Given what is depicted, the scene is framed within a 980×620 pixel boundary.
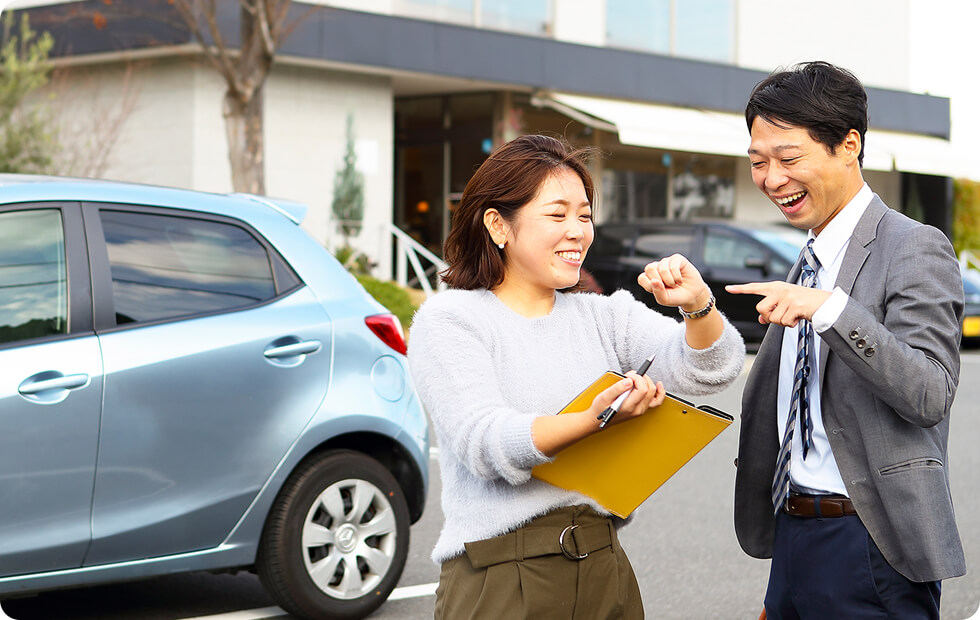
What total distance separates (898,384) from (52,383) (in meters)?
2.75

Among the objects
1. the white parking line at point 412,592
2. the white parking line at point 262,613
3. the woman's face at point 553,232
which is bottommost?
the white parking line at point 412,592

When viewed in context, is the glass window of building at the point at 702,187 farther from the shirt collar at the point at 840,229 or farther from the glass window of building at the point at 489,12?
the shirt collar at the point at 840,229

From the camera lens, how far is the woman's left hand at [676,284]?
7.57 feet

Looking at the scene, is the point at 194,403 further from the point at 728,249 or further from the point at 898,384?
the point at 728,249

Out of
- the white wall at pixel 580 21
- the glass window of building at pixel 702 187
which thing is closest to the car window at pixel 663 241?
the white wall at pixel 580 21

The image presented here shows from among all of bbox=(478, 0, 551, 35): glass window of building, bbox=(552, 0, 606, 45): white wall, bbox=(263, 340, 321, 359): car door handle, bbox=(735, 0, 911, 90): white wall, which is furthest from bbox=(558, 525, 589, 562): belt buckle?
bbox=(735, 0, 911, 90): white wall

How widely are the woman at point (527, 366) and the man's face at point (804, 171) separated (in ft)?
0.90

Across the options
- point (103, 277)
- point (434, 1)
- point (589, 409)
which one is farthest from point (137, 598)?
point (434, 1)

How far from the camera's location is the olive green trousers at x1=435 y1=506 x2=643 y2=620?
2.35 metres

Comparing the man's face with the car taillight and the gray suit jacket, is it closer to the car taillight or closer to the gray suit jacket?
the gray suit jacket

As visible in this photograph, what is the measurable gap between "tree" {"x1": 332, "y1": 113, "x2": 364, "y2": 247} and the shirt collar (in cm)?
1657

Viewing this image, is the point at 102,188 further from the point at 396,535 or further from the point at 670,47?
the point at 670,47

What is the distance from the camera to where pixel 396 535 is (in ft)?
15.6

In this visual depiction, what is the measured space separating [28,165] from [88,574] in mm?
13909
